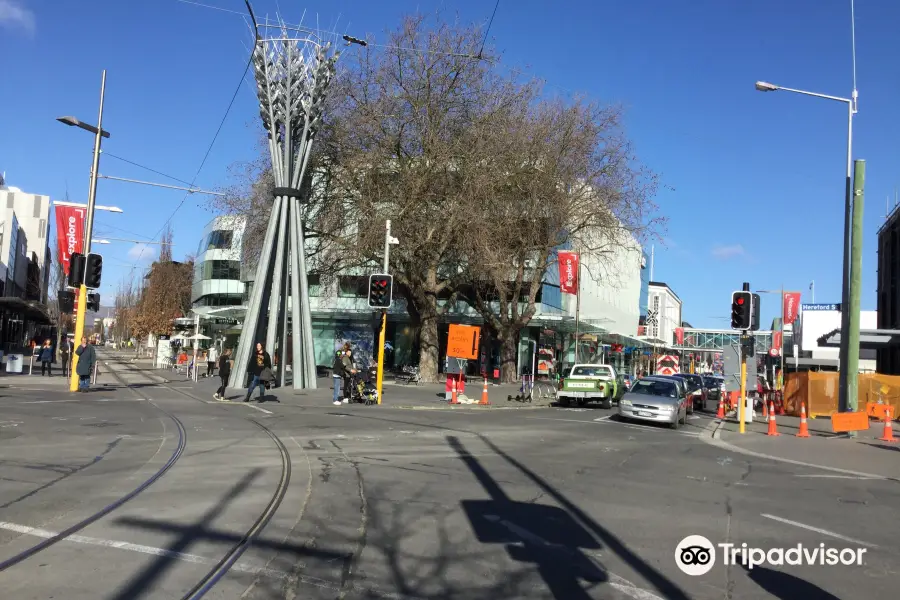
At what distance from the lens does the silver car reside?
2061 centimetres

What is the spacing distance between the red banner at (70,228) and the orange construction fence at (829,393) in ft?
99.4

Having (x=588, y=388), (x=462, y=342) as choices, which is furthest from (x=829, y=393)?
(x=462, y=342)

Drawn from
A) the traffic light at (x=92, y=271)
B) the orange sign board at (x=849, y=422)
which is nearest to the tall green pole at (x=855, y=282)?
the orange sign board at (x=849, y=422)

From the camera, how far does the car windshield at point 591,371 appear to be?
29109mm

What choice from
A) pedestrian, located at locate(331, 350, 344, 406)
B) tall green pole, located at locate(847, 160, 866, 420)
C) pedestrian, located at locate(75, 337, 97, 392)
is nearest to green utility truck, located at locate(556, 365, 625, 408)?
pedestrian, located at locate(331, 350, 344, 406)

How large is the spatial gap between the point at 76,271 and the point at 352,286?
784 inches

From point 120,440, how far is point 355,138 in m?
20.0

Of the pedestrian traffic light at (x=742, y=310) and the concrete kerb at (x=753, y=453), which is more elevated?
the pedestrian traffic light at (x=742, y=310)

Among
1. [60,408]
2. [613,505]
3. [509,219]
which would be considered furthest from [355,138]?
[613,505]

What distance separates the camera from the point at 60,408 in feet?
59.3

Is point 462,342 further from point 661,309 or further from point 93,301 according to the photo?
point 661,309

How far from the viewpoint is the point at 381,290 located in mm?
23484

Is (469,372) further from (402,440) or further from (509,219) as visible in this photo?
(402,440)

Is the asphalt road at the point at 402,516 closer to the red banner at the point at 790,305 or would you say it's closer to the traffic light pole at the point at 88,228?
the traffic light pole at the point at 88,228
